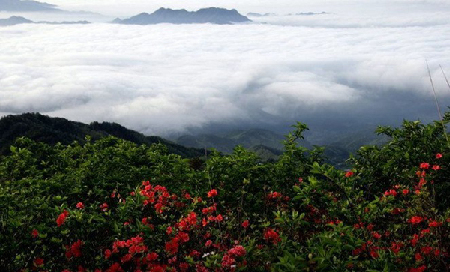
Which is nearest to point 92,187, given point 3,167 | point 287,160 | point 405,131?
point 3,167

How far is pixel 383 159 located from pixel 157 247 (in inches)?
336

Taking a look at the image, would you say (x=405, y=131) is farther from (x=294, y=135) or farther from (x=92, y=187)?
(x=92, y=187)

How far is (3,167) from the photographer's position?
45.0 ft

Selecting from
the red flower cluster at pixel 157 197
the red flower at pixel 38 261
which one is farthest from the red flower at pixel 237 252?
the red flower at pixel 38 261

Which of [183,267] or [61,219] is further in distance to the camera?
[183,267]

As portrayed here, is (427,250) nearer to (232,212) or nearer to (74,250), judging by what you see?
(232,212)

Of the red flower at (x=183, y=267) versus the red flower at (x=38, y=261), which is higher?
the red flower at (x=38, y=261)

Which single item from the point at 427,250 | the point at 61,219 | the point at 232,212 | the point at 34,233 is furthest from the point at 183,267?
the point at 427,250

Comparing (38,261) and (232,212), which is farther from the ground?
(38,261)

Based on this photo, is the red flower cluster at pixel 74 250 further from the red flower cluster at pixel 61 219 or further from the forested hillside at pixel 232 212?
the red flower cluster at pixel 61 219

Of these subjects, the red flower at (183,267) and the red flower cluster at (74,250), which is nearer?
the red flower cluster at (74,250)

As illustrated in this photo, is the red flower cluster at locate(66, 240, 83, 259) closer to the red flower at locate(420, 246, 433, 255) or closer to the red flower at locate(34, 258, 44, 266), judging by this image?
the red flower at locate(34, 258, 44, 266)

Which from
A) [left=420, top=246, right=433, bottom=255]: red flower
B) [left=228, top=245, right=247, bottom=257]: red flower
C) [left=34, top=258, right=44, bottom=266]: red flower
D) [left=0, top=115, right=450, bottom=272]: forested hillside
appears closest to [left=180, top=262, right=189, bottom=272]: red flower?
[left=0, top=115, right=450, bottom=272]: forested hillside

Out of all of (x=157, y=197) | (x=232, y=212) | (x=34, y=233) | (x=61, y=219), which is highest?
(x=61, y=219)
